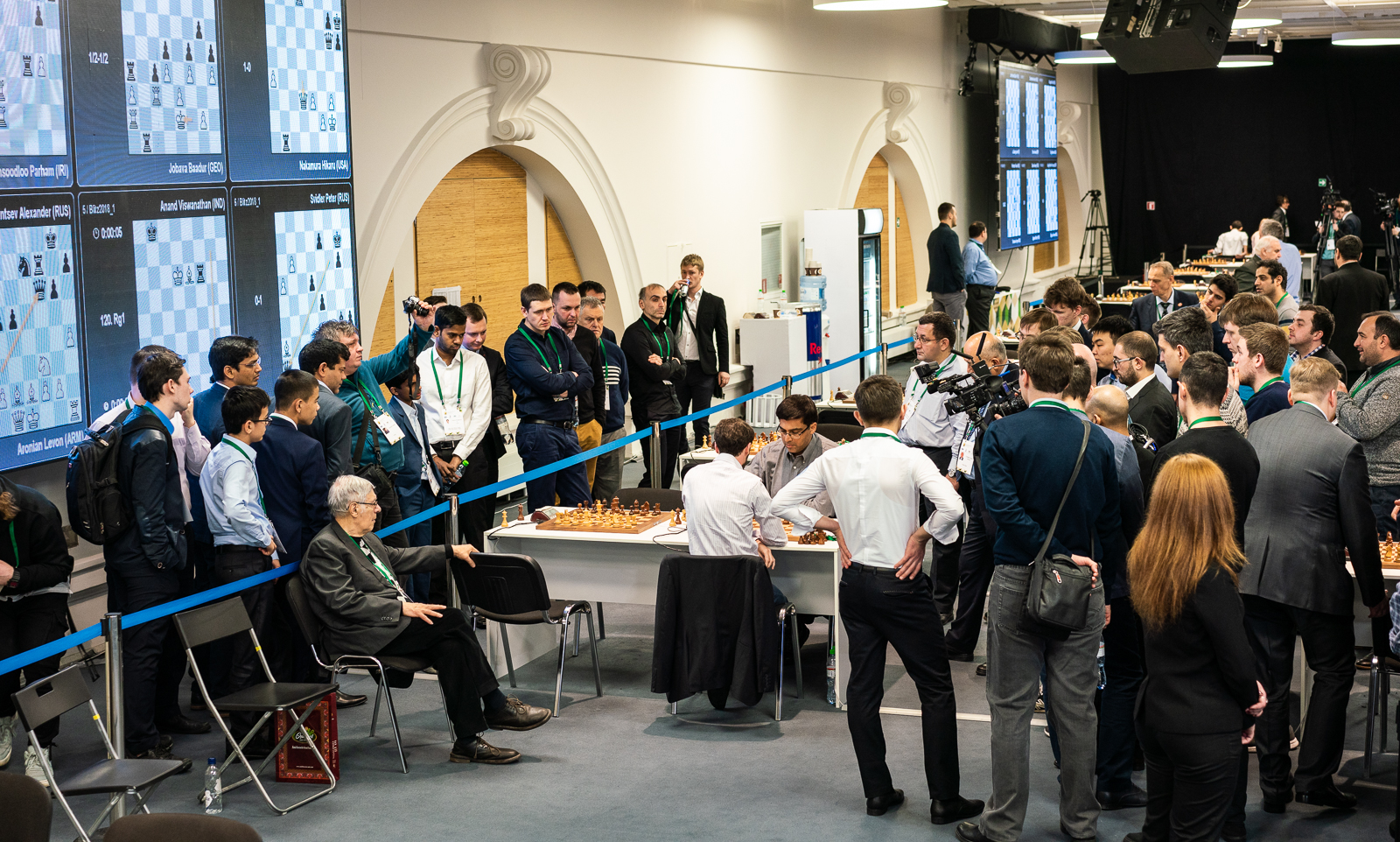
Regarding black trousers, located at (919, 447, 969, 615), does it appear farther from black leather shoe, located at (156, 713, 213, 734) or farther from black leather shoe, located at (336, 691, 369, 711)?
black leather shoe, located at (156, 713, 213, 734)

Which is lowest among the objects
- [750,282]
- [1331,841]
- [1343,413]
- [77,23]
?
[1331,841]

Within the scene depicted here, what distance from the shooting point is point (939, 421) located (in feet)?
20.0

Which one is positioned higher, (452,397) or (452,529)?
(452,397)

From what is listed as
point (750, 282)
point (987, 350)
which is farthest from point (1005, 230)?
point (987, 350)

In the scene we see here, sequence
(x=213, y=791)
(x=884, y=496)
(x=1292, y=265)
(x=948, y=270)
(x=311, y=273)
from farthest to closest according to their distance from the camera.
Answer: (x=948, y=270)
(x=1292, y=265)
(x=311, y=273)
(x=213, y=791)
(x=884, y=496)

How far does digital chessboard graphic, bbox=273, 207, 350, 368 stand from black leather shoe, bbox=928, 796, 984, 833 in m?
3.85

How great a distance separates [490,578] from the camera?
17.1ft

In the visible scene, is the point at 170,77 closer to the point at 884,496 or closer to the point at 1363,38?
the point at 884,496

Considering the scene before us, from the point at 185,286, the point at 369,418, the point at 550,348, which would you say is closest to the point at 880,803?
the point at 369,418

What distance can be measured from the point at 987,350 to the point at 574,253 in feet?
14.5

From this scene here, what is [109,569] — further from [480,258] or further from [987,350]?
[480,258]

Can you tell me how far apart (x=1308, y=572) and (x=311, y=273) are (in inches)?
192

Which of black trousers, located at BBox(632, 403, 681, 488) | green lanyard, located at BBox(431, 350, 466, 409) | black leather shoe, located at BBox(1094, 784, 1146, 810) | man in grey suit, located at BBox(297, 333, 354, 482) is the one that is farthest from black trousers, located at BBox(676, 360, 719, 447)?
black leather shoe, located at BBox(1094, 784, 1146, 810)

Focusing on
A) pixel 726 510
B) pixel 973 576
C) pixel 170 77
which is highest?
pixel 170 77
